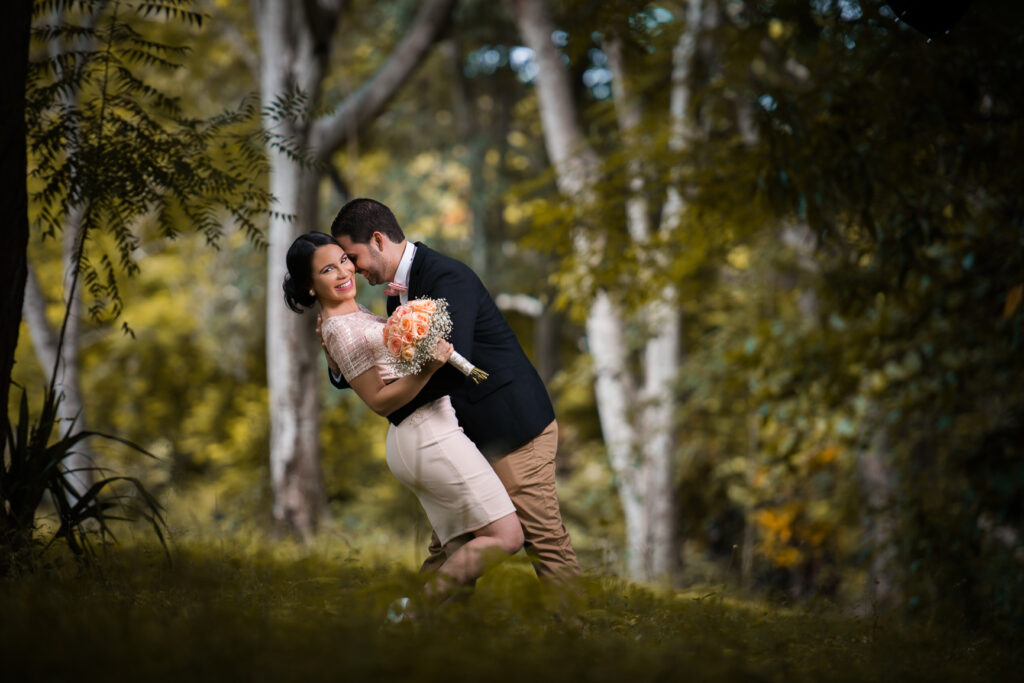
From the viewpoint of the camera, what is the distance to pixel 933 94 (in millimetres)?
5312

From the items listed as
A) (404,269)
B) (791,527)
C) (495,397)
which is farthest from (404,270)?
(791,527)

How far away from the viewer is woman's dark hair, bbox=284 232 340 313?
351 cm

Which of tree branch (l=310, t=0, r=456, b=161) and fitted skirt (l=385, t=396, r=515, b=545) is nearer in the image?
fitted skirt (l=385, t=396, r=515, b=545)

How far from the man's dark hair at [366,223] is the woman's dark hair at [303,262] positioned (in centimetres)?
8

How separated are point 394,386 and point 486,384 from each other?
1.50ft

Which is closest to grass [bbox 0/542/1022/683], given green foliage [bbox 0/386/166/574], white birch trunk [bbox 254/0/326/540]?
green foliage [bbox 0/386/166/574]

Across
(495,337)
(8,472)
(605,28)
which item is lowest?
(8,472)

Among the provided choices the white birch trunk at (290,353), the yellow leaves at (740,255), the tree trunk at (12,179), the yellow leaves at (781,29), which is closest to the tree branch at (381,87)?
the white birch trunk at (290,353)

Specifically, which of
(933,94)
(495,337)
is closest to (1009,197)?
(933,94)

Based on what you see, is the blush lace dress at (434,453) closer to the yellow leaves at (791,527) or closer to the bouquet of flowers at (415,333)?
the bouquet of flowers at (415,333)

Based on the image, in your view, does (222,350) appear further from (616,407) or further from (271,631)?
(271,631)

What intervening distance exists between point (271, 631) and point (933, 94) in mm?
4975

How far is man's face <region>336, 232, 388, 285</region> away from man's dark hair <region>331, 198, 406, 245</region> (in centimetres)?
2

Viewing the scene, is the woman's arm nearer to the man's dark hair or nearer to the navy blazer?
the navy blazer
